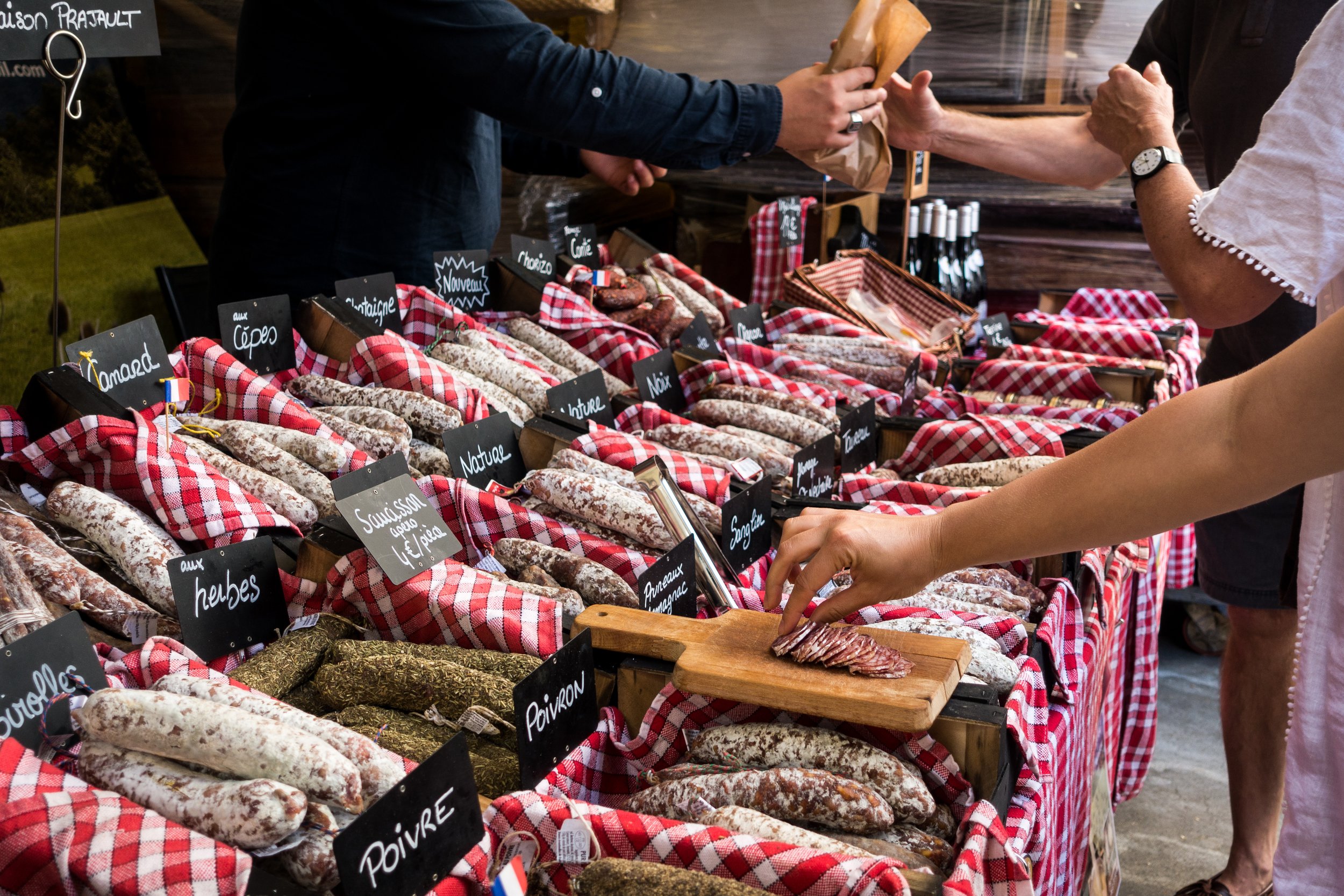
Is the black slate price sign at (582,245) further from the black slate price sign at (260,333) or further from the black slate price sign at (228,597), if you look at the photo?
the black slate price sign at (228,597)

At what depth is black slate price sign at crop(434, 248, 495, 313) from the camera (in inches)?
138

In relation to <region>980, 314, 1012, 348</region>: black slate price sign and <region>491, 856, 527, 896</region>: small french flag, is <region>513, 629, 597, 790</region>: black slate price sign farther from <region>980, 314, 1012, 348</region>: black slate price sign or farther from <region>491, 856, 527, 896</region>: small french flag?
<region>980, 314, 1012, 348</region>: black slate price sign

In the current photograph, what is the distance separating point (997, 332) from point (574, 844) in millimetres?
3462

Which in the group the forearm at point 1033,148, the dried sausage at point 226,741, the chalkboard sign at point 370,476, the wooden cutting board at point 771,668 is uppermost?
the forearm at point 1033,148

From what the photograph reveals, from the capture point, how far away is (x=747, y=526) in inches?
89.1

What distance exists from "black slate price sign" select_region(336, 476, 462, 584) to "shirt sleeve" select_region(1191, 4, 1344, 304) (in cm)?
149

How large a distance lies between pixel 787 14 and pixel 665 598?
17.4 ft

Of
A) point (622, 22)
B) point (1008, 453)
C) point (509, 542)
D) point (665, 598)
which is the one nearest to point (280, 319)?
point (509, 542)

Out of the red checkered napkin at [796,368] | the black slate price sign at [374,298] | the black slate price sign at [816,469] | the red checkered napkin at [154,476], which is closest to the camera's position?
the red checkered napkin at [154,476]

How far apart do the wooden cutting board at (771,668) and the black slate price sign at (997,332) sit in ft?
9.45

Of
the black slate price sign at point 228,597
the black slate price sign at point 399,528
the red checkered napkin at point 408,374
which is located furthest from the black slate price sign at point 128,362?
the black slate price sign at point 399,528

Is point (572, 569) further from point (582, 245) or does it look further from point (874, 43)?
point (582, 245)

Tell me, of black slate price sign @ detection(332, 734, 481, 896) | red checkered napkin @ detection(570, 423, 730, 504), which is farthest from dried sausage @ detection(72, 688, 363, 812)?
red checkered napkin @ detection(570, 423, 730, 504)

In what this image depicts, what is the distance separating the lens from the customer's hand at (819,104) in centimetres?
326
